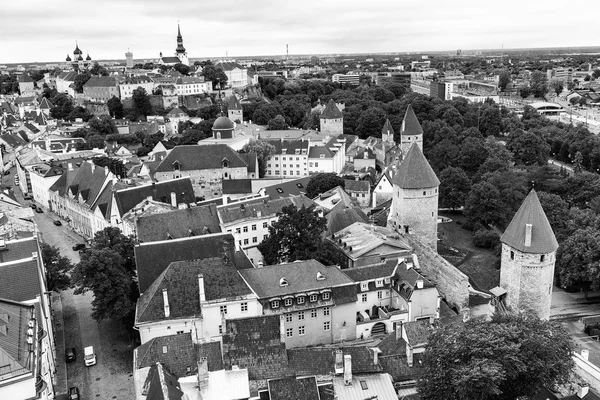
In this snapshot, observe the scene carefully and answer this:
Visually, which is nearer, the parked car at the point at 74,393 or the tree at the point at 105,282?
the parked car at the point at 74,393

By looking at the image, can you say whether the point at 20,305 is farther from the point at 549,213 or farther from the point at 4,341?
the point at 549,213

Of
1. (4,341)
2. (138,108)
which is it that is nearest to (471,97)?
(138,108)

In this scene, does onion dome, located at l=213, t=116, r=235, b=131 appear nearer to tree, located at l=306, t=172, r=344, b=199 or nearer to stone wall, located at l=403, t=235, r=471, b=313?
tree, located at l=306, t=172, r=344, b=199

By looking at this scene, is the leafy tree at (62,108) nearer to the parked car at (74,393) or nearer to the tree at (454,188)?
the tree at (454,188)

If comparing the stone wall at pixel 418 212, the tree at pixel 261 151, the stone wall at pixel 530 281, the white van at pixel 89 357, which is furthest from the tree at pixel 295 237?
the tree at pixel 261 151

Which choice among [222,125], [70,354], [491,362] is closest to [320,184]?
[222,125]

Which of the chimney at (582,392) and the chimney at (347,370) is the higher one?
the chimney at (347,370)
